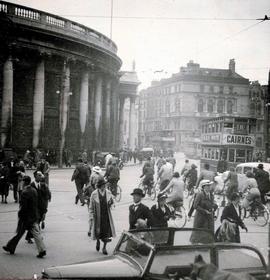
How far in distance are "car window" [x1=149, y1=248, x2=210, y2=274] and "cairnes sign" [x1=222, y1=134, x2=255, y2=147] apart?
24.0 meters

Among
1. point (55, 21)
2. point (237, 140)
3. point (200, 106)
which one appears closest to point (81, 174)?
point (237, 140)

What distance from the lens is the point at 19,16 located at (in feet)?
109

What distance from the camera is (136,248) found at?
21.2ft

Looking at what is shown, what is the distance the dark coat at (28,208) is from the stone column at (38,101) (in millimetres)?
26385

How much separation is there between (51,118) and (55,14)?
820cm

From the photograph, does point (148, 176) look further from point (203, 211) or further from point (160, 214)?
point (160, 214)

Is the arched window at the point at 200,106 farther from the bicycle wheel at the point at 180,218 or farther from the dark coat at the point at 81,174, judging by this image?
the bicycle wheel at the point at 180,218

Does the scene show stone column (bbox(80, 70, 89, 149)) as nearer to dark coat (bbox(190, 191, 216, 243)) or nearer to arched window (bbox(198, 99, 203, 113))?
dark coat (bbox(190, 191, 216, 243))

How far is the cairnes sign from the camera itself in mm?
→ 29469

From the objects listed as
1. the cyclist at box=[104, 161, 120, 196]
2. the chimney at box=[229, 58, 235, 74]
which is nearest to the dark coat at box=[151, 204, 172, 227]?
the cyclist at box=[104, 161, 120, 196]

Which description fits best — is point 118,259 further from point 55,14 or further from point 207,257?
point 55,14

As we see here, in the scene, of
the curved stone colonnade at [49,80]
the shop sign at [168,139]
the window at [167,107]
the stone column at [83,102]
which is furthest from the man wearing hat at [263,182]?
the window at [167,107]

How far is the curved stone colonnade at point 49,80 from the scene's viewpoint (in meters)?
33.0

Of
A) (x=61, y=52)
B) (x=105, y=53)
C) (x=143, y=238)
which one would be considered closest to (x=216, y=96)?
(x=105, y=53)
